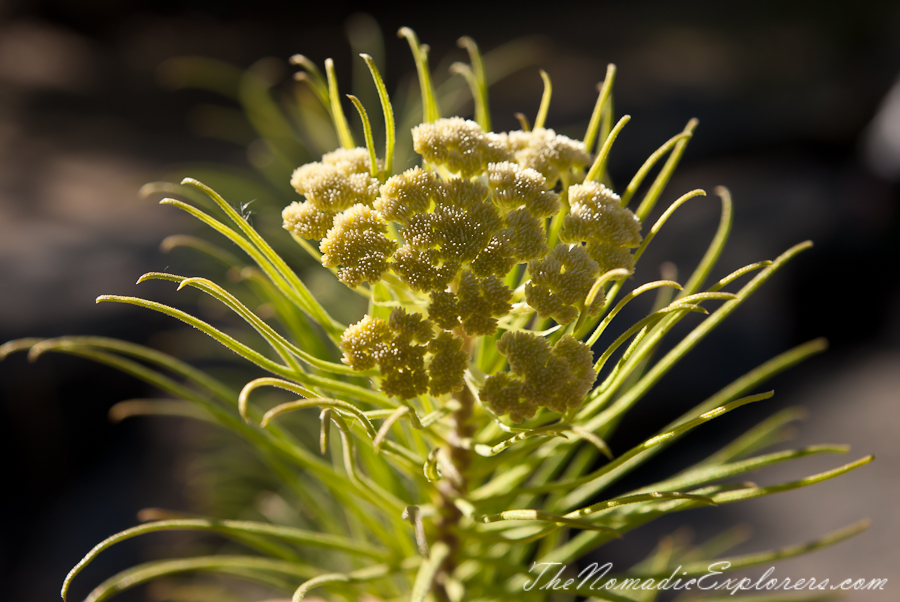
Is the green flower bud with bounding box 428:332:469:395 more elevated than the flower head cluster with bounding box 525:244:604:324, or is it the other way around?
the flower head cluster with bounding box 525:244:604:324

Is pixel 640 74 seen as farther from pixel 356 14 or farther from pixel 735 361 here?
pixel 735 361

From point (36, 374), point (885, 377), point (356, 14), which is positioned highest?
point (356, 14)

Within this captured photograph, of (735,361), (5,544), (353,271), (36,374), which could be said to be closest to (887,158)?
(735,361)

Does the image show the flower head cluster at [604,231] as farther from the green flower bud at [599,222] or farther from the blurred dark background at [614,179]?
the blurred dark background at [614,179]

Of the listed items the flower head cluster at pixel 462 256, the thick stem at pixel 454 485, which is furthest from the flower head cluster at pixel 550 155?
Result: the thick stem at pixel 454 485

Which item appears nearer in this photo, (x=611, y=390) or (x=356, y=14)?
(x=611, y=390)

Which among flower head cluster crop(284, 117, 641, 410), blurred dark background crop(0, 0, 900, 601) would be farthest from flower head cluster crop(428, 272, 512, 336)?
blurred dark background crop(0, 0, 900, 601)

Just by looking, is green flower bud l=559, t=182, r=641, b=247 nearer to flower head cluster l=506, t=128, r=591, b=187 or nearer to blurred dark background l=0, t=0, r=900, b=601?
flower head cluster l=506, t=128, r=591, b=187
